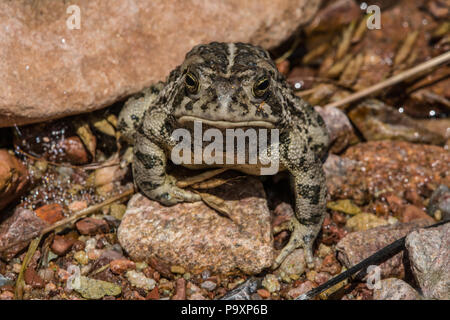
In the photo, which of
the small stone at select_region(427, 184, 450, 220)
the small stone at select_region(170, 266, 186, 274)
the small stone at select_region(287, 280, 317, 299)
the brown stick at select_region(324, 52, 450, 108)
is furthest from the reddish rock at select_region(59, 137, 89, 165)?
the small stone at select_region(427, 184, 450, 220)

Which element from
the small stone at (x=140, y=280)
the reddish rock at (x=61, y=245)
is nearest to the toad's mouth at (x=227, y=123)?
the small stone at (x=140, y=280)

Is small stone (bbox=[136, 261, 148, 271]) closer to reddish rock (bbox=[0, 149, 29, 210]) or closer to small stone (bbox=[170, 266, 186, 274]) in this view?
small stone (bbox=[170, 266, 186, 274])

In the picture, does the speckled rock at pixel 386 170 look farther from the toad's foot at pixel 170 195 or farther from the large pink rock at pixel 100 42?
the large pink rock at pixel 100 42

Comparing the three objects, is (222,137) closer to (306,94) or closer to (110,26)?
(110,26)

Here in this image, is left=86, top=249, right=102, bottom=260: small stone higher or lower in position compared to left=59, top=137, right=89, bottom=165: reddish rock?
lower
